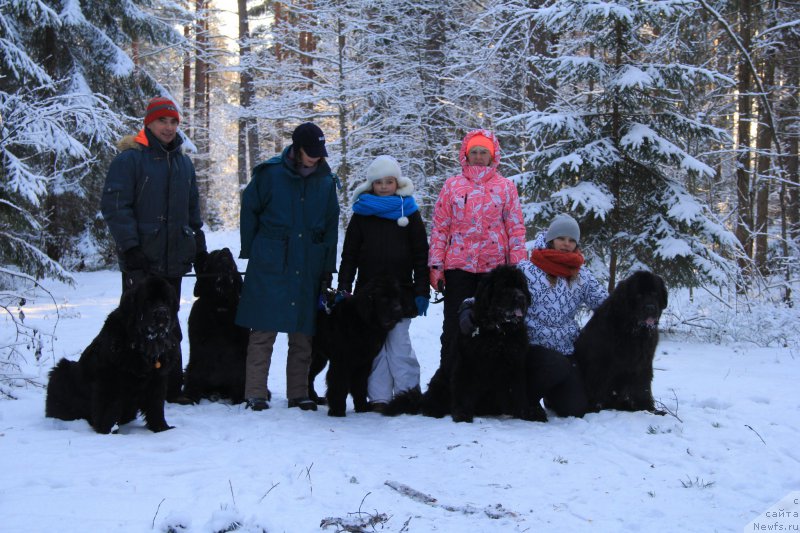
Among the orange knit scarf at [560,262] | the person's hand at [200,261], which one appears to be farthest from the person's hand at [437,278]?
the person's hand at [200,261]

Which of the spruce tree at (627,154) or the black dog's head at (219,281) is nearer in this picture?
the black dog's head at (219,281)

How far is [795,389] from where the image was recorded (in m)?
5.64

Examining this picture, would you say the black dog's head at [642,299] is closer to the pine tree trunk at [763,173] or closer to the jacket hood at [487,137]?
the jacket hood at [487,137]

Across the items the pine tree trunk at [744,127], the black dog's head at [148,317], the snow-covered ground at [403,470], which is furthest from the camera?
the pine tree trunk at [744,127]

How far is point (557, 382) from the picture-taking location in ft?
15.6

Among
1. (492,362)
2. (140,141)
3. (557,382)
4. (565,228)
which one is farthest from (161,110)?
(557,382)

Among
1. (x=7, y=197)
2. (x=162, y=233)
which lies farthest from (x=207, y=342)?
(x=7, y=197)

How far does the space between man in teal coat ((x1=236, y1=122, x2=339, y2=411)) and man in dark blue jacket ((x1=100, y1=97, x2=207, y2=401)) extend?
1.67 feet

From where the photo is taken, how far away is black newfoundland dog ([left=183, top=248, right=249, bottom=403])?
514 cm

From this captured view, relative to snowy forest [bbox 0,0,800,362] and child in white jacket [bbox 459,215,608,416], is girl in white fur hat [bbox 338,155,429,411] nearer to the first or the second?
child in white jacket [bbox 459,215,608,416]

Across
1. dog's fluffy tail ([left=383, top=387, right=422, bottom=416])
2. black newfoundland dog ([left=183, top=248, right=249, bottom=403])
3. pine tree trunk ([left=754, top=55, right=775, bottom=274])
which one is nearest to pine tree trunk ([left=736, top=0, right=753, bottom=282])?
pine tree trunk ([left=754, top=55, right=775, bottom=274])

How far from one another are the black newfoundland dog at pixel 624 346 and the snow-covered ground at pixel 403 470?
0.59 ft

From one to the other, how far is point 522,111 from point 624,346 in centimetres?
1027

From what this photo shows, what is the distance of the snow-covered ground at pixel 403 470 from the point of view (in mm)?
2809
